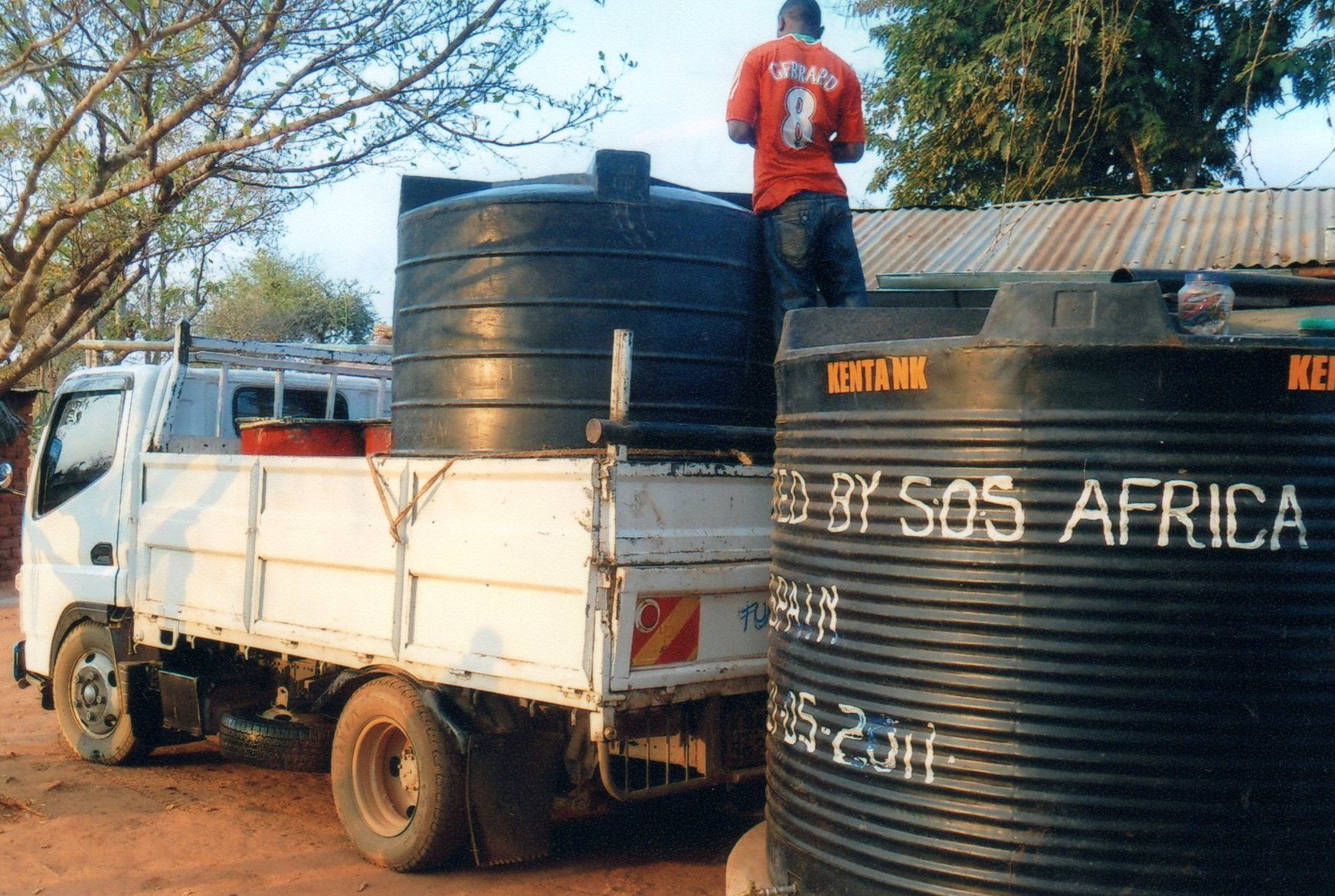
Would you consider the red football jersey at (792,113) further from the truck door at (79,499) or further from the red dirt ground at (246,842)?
the truck door at (79,499)

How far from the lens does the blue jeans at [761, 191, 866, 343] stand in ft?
16.1

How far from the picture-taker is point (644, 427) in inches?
168

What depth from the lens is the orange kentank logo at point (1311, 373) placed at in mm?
2303

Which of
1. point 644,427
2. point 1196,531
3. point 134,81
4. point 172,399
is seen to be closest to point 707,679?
point 644,427

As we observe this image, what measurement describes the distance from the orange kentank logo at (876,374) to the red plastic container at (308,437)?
3.79 meters

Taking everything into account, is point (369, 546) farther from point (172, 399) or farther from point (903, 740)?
point (903, 740)

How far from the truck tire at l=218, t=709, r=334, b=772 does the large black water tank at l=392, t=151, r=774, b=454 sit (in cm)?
→ 162

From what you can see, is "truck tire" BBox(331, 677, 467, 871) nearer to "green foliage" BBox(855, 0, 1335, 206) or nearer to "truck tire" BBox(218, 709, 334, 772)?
"truck tire" BBox(218, 709, 334, 772)

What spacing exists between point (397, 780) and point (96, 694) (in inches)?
106

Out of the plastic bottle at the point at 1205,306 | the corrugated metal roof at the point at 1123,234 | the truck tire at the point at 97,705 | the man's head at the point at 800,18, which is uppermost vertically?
the corrugated metal roof at the point at 1123,234

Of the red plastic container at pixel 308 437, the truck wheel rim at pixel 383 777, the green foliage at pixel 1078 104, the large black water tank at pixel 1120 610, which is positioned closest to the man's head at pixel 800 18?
the red plastic container at pixel 308 437

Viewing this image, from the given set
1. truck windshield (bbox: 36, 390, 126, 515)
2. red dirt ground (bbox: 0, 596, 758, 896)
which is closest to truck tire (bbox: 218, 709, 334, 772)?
red dirt ground (bbox: 0, 596, 758, 896)

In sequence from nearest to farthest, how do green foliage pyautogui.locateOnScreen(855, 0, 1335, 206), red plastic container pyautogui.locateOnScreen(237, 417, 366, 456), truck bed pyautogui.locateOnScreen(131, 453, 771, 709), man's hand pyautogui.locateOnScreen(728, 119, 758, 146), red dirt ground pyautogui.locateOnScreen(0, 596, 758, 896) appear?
truck bed pyautogui.locateOnScreen(131, 453, 771, 709)
red dirt ground pyautogui.locateOnScreen(0, 596, 758, 896)
man's hand pyautogui.locateOnScreen(728, 119, 758, 146)
red plastic container pyautogui.locateOnScreen(237, 417, 366, 456)
green foliage pyautogui.locateOnScreen(855, 0, 1335, 206)

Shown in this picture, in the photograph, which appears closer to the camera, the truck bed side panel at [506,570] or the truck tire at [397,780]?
the truck bed side panel at [506,570]
